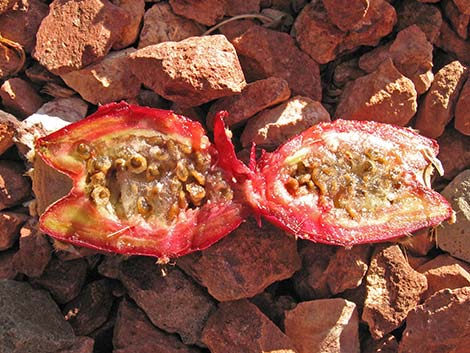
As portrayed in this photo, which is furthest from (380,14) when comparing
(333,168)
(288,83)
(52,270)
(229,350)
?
(52,270)

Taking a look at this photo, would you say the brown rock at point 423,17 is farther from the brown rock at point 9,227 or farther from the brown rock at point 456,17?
the brown rock at point 9,227

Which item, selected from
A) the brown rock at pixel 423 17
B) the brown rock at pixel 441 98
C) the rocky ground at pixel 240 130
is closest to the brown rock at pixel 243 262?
the rocky ground at pixel 240 130

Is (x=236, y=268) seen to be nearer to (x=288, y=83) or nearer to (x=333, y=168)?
(x=333, y=168)

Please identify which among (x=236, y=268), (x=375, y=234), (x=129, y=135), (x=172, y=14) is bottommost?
(x=236, y=268)

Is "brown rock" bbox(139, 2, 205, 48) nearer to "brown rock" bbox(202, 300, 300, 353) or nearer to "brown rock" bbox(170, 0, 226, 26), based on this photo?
"brown rock" bbox(170, 0, 226, 26)

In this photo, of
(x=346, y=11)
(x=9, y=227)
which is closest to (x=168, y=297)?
(x=9, y=227)

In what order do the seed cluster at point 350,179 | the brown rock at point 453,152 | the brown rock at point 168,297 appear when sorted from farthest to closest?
1. the brown rock at point 453,152
2. the brown rock at point 168,297
3. the seed cluster at point 350,179
